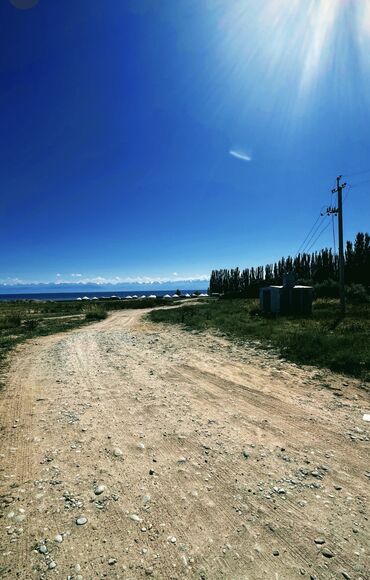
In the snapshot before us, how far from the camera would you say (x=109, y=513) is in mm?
3586

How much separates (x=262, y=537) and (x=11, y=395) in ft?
23.1

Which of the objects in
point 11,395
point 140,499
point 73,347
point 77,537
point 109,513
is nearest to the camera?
point 77,537

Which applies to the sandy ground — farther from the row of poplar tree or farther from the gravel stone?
the row of poplar tree

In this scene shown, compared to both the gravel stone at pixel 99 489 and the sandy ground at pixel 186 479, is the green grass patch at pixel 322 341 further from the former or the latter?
the gravel stone at pixel 99 489

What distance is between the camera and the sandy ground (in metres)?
2.99

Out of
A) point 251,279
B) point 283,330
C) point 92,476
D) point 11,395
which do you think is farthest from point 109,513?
point 251,279

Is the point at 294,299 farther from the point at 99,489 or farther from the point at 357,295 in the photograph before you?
the point at 99,489

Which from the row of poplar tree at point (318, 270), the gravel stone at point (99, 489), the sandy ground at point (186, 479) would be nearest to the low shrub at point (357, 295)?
the row of poplar tree at point (318, 270)

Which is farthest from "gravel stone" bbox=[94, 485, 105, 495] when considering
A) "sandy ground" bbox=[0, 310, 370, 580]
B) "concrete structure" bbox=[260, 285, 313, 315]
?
"concrete structure" bbox=[260, 285, 313, 315]

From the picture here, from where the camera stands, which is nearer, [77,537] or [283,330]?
[77,537]

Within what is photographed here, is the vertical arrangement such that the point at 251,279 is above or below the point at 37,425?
above

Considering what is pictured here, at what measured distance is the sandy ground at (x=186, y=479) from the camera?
299cm

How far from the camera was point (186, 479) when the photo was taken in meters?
4.25

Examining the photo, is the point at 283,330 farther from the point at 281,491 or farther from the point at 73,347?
the point at 281,491
